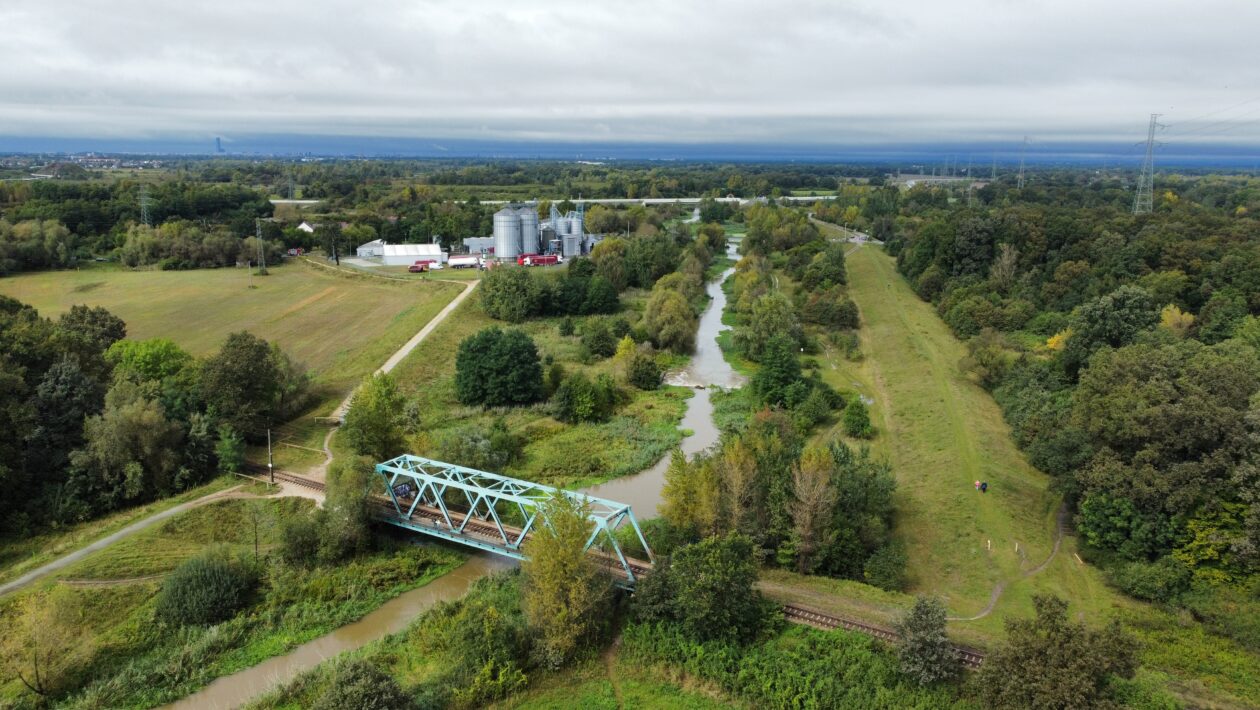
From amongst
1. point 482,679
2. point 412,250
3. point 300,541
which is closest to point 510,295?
point 412,250

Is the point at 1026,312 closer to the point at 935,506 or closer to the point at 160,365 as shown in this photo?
the point at 935,506

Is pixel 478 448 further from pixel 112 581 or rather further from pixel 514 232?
pixel 514 232

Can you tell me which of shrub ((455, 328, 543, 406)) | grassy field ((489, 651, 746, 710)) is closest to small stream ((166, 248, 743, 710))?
grassy field ((489, 651, 746, 710))

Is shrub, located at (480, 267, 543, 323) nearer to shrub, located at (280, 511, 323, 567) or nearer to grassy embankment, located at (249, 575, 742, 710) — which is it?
shrub, located at (280, 511, 323, 567)

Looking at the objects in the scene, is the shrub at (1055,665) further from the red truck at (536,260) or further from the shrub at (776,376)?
the red truck at (536,260)

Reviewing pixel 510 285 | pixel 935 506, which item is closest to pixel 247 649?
pixel 935 506

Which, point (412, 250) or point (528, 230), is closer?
point (528, 230)
